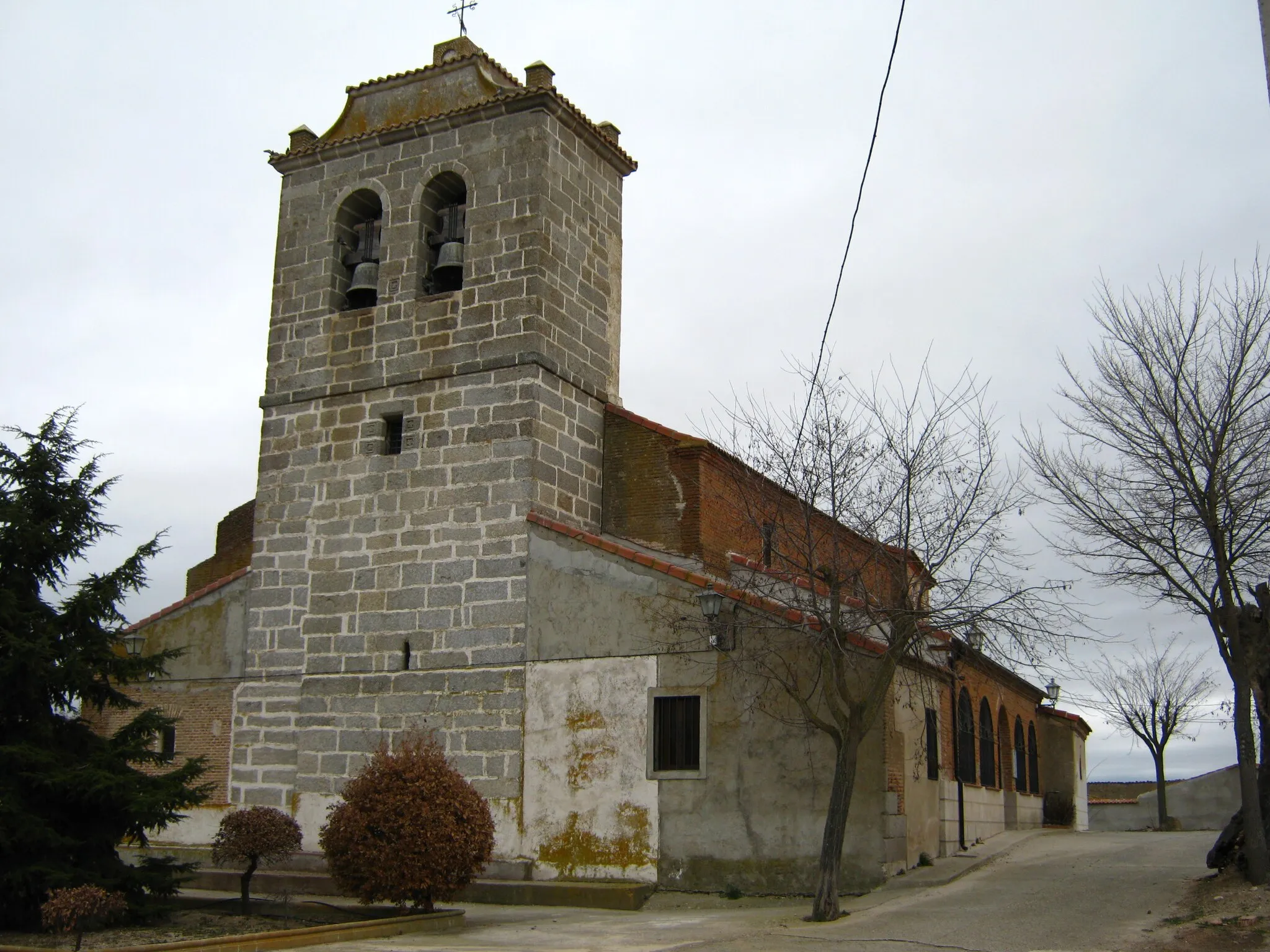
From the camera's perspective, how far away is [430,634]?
701 inches

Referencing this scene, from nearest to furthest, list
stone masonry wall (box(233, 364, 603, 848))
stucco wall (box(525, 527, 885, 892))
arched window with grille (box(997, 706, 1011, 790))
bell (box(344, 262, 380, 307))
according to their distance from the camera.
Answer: stucco wall (box(525, 527, 885, 892))
stone masonry wall (box(233, 364, 603, 848))
bell (box(344, 262, 380, 307))
arched window with grille (box(997, 706, 1011, 790))

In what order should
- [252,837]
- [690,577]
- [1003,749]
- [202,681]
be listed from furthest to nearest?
1. [1003,749]
2. [202,681]
3. [690,577]
4. [252,837]

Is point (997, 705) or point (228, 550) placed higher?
point (228, 550)

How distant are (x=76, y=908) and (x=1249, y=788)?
11353 mm

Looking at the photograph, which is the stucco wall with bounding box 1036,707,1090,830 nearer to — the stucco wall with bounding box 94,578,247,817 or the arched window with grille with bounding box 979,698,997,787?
the arched window with grille with bounding box 979,698,997,787

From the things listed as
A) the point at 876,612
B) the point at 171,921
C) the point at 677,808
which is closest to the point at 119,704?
the point at 171,921

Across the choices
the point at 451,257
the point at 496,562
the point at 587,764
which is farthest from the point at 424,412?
the point at 587,764

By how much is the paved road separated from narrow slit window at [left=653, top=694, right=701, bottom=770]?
1625 millimetres

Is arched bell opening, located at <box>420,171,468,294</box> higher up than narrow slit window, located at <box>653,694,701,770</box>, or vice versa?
arched bell opening, located at <box>420,171,468,294</box>

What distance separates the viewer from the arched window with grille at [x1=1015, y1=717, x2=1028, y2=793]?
2744cm

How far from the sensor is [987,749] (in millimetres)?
23875

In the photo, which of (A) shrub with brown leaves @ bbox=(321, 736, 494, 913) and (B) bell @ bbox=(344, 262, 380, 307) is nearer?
(A) shrub with brown leaves @ bbox=(321, 736, 494, 913)

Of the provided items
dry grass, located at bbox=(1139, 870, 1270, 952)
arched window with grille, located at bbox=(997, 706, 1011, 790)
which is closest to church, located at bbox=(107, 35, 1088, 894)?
dry grass, located at bbox=(1139, 870, 1270, 952)

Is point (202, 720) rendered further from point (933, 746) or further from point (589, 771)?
point (933, 746)
